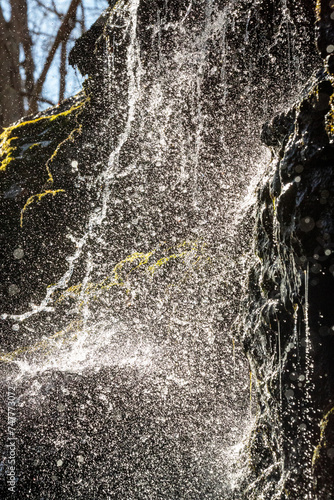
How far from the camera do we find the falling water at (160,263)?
3.01 meters

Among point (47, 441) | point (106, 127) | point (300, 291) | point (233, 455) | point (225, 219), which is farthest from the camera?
point (225, 219)

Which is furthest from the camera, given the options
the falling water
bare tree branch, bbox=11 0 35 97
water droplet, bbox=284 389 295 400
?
bare tree branch, bbox=11 0 35 97

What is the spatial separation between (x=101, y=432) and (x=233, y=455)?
Answer: 46.8 inches

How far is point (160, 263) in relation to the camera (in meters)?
4.80

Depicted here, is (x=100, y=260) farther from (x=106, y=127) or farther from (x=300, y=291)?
(x=300, y=291)

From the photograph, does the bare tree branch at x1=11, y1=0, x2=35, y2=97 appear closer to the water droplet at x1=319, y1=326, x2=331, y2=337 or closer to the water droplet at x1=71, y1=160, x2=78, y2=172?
the water droplet at x1=71, y1=160, x2=78, y2=172

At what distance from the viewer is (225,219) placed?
464cm

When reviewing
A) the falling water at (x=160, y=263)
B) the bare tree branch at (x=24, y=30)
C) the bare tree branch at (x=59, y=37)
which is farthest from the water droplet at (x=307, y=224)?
the bare tree branch at (x=24, y=30)

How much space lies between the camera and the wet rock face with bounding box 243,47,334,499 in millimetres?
1578

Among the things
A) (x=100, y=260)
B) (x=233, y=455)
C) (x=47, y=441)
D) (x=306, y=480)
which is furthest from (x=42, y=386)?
(x=306, y=480)

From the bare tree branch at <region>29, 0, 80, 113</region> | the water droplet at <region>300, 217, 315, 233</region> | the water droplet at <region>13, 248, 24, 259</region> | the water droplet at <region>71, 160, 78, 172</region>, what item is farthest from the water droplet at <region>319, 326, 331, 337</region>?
the bare tree branch at <region>29, 0, 80, 113</region>

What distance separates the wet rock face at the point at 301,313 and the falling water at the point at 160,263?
0.96 metres

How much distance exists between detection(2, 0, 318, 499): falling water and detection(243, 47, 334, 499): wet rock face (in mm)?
960

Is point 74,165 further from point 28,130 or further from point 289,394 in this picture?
point 289,394
